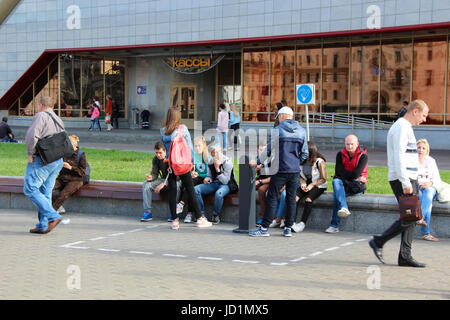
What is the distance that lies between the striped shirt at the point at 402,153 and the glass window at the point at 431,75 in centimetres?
1944

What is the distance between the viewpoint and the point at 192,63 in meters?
33.9

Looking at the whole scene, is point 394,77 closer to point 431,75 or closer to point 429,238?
point 431,75

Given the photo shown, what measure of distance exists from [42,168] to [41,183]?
0.21 m

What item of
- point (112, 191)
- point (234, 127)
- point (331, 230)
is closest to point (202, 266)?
point (331, 230)

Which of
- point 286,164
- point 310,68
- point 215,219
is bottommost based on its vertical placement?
point 215,219

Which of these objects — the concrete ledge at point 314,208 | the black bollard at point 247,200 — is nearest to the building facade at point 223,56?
the concrete ledge at point 314,208

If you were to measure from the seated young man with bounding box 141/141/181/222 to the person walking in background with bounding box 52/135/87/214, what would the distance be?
1.25 metres

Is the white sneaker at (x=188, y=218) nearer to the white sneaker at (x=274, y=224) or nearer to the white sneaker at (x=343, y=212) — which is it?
the white sneaker at (x=274, y=224)

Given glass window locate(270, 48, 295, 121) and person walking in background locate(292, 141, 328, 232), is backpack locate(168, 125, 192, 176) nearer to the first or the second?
person walking in background locate(292, 141, 328, 232)

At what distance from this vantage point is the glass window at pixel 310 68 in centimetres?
2876

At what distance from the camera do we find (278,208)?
31.2 ft

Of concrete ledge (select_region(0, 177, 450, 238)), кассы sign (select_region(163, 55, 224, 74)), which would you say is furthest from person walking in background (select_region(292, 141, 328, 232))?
кассы sign (select_region(163, 55, 224, 74))

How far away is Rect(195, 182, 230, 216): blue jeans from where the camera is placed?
32.3 ft
